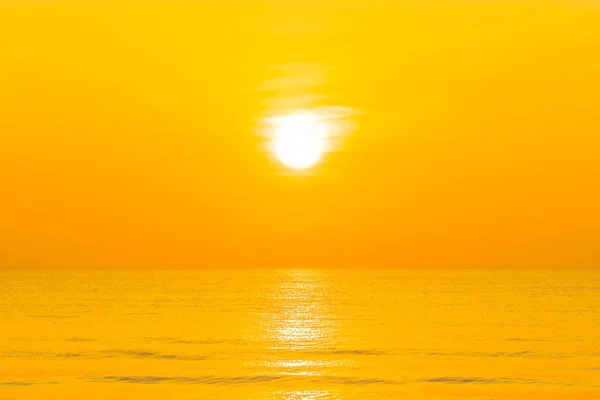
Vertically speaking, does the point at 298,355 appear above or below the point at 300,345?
below

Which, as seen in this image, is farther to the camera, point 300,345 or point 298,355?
point 300,345

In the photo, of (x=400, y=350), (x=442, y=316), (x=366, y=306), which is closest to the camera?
(x=400, y=350)

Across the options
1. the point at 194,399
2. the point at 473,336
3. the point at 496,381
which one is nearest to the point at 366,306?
the point at 473,336

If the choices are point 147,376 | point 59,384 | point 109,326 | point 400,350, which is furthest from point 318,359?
point 109,326

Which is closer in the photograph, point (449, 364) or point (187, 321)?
point (449, 364)

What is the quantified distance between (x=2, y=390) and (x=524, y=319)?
53.2 meters

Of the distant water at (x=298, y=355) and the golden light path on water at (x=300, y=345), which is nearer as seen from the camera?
the distant water at (x=298, y=355)

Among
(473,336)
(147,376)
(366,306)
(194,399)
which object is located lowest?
(194,399)

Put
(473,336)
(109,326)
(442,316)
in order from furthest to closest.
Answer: (442,316) < (109,326) < (473,336)

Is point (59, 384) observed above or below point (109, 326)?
below

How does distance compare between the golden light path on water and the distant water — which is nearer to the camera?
the distant water

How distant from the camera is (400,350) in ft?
167

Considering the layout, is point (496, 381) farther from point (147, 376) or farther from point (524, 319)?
point (524, 319)

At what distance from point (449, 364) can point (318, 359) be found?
7.58 metres
